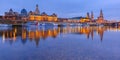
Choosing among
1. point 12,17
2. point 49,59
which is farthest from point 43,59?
point 12,17

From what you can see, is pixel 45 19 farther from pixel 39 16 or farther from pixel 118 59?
pixel 118 59

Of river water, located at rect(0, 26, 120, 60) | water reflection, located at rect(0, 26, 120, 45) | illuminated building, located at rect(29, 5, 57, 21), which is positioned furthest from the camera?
illuminated building, located at rect(29, 5, 57, 21)

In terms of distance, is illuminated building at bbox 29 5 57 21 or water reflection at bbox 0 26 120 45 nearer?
water reflection at bbox 0 26 120 45

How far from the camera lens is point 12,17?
154m

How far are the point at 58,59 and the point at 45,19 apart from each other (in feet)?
566

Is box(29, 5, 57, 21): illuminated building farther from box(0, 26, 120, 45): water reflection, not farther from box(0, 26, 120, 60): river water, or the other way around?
box(0, 26, 120, 60): river water

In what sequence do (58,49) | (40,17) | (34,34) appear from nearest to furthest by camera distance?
1. (58,49)
2. (34,34)
3. (40,17)

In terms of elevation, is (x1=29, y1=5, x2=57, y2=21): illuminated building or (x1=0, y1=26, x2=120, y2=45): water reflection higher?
(x1=29, y1=5, x2=57, y2=21): illuminated building

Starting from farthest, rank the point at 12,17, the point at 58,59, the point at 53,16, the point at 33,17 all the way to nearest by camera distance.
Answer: the point at 53,16, the point at 33,17, the point at 12,17, the point at 58,59

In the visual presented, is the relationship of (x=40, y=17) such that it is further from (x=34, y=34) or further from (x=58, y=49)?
(x=58, y=49)

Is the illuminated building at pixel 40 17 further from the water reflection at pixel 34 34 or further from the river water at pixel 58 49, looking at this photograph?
the river water at pixel 58 49

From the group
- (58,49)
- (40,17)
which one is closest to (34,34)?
(58,49)

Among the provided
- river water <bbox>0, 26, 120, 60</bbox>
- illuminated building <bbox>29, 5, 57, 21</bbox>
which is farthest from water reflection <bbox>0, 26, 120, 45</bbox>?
illuminated building <bbox>29, 5, 57, 21</bbox>

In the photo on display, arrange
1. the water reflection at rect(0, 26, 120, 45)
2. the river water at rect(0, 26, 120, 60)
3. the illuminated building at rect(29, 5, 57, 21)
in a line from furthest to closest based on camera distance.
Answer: the illuminated building at rect(29, 5, 57, 21)
the water reflection at rect(0, 26, 120, 45)
the river water at rect(0, 26, 120, 60)
